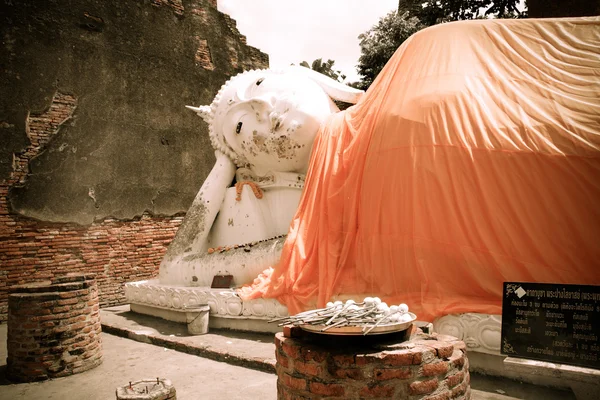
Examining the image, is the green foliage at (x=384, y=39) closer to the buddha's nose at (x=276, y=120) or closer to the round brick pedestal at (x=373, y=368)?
the buddha's nose at (x=276, y=120)

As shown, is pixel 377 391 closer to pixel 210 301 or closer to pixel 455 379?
pixel 455 379

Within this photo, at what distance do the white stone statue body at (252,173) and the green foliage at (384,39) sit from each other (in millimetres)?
4937

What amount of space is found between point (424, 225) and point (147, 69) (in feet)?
20.4

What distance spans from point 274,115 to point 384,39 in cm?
577

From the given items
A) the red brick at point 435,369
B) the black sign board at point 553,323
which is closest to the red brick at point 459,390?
the red brick at point 435,369

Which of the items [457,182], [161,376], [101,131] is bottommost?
[161,376]

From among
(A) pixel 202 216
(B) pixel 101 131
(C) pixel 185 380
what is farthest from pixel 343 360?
(B) pixel 101 131

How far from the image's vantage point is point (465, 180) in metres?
3.13

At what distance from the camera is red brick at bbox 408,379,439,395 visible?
5.72ft

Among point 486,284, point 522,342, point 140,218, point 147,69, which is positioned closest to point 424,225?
point 486,284

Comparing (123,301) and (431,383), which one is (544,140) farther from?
(123,301)

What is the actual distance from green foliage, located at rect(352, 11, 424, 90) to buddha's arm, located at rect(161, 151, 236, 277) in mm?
5485

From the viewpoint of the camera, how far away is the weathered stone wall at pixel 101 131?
6430mm

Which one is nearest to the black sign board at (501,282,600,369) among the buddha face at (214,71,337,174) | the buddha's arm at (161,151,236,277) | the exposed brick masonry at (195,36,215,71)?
the buddha face at (214,71,337,174)
